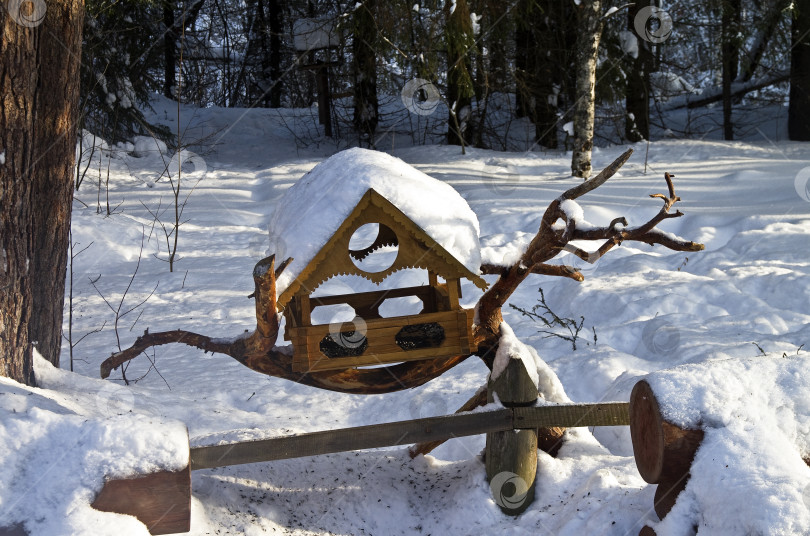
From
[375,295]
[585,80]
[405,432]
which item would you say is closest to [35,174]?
[375,295]

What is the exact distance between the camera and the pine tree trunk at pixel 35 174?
3.44 metres

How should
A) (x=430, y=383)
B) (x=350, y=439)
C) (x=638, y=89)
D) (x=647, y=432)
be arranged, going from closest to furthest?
(x=647, y=432) → (x=350, y=439) → (x=430, y=383) → (x=638, y=89)

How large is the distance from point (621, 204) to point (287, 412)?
505 centimetres

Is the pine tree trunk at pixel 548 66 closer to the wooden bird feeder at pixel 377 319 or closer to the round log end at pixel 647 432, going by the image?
the wooden bird feeder at pixel 377 319

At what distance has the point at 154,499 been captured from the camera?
242 cm

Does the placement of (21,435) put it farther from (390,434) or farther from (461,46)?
(461,46)

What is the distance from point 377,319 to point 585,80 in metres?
7.27

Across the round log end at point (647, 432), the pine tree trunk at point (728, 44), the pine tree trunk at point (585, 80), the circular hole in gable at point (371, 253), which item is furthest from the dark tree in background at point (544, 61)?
the round log end at point (647, 432)

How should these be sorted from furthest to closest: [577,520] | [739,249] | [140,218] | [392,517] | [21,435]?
1. [140,218]
2. [739,249]
3. [392,517]
4. [577,520]
5. [21,435]

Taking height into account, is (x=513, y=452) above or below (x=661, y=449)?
below

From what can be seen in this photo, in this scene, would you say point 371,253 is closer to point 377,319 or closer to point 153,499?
point 377,319

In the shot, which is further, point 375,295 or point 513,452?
point 375,295

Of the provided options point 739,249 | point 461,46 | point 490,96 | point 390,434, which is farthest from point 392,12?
point 390,434

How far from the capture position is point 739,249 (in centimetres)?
645
